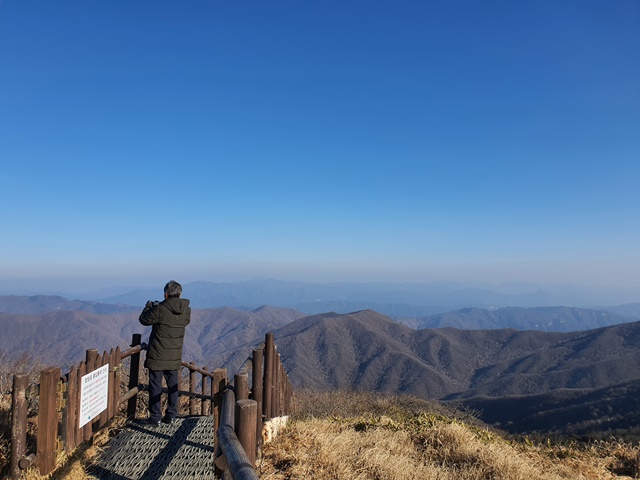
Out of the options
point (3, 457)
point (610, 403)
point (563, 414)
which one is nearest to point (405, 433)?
point (3, 457)

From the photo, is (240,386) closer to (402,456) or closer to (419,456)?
(402,456)

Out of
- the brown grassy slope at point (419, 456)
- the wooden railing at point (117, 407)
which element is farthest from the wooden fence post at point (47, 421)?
the brown grassy slope at point (419, 456)

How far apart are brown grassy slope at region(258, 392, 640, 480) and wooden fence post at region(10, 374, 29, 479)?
241 cm

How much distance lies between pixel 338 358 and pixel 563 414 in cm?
7321

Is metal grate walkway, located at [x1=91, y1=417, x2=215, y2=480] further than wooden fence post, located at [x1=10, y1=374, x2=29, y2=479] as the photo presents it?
Yes

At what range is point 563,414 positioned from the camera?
5359cm

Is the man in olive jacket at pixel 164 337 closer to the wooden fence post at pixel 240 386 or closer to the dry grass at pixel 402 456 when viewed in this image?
the dry grass at pixel 402 456

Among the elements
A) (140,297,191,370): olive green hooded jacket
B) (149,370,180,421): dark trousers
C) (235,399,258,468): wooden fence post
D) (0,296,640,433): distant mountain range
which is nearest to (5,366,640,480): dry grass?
(149,370,180,421): dark trousers

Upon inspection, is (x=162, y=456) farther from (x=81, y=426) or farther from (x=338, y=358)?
(x=338, y=358)

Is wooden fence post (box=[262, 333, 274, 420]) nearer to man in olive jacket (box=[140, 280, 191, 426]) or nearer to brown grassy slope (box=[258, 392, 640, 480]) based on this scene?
brown grassy slope (box=[258, 392, 640, 480])

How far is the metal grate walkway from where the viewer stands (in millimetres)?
4637

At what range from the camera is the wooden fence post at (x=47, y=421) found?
4.37 metres

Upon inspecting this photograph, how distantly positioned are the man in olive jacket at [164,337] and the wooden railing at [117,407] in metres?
0.44

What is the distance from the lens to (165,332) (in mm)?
6109
